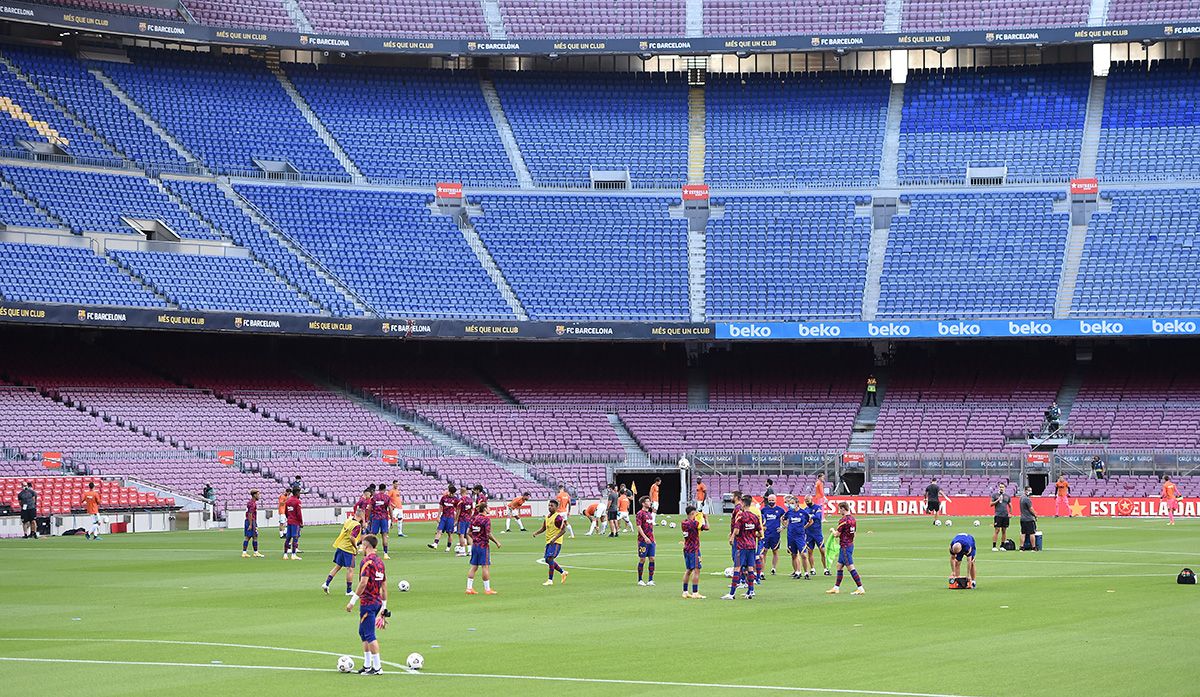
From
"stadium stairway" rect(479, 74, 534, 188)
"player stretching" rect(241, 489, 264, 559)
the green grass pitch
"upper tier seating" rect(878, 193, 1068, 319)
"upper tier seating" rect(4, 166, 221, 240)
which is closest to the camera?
the green grass pitch

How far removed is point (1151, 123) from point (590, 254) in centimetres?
2902

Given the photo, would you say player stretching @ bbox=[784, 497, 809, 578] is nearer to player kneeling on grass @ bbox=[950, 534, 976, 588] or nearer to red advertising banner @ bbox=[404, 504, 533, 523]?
player kneeling on grass @ bbox=[950, 534, 976, 588]

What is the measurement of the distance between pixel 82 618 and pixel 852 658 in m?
13.8

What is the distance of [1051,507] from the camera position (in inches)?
2482

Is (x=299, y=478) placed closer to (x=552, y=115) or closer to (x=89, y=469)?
(x=89, y=469)

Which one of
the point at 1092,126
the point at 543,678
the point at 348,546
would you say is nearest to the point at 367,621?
the point at 543,678

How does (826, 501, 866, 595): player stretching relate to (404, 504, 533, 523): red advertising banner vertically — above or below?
below

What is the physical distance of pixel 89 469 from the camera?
2314 inches

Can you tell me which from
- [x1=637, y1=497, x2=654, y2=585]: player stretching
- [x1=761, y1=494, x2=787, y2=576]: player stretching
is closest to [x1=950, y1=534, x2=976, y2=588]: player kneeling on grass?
[x1=761, y1=494, x2=787, y2=576]: player stretching

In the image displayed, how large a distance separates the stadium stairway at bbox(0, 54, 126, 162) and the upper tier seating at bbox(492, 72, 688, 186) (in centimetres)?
2038

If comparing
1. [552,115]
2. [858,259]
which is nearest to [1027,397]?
[858,259]

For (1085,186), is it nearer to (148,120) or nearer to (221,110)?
(221,110)

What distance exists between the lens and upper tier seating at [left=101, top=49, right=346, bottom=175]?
77.6 m

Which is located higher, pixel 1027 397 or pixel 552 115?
pixel 552 115
